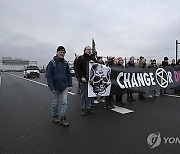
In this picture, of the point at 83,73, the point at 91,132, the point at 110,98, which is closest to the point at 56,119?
the point at 91,132

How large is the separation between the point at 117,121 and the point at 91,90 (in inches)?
70.8

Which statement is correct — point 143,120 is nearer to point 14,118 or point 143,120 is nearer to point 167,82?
point 14,118

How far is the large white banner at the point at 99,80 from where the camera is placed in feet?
23.8

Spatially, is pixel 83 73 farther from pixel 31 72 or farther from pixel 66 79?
pixel 31 72

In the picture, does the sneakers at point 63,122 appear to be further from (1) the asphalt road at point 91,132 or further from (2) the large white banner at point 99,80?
(2) the large white banner at point 99,80

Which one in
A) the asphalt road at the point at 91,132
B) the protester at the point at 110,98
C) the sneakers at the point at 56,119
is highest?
the protester at the point at 110,98

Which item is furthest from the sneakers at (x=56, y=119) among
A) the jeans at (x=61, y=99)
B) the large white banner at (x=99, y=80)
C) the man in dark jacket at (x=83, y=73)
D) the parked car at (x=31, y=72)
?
the parked car at (x=31, y=72)

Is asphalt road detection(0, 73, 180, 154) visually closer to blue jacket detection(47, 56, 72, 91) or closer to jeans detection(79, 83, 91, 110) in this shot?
jeans detection(79, 83, 91, 110)

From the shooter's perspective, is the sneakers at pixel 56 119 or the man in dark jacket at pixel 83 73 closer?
the sneakers at pixel 56 119

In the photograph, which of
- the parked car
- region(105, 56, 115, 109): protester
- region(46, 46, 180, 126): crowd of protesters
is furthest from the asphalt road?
the parked car

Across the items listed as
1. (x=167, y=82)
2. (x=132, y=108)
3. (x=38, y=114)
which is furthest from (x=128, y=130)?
(x=167, y=82)

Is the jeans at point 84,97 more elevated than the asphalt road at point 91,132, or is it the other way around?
the jeans at point 84,97

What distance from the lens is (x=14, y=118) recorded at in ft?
20.5

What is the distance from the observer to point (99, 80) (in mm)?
7551
